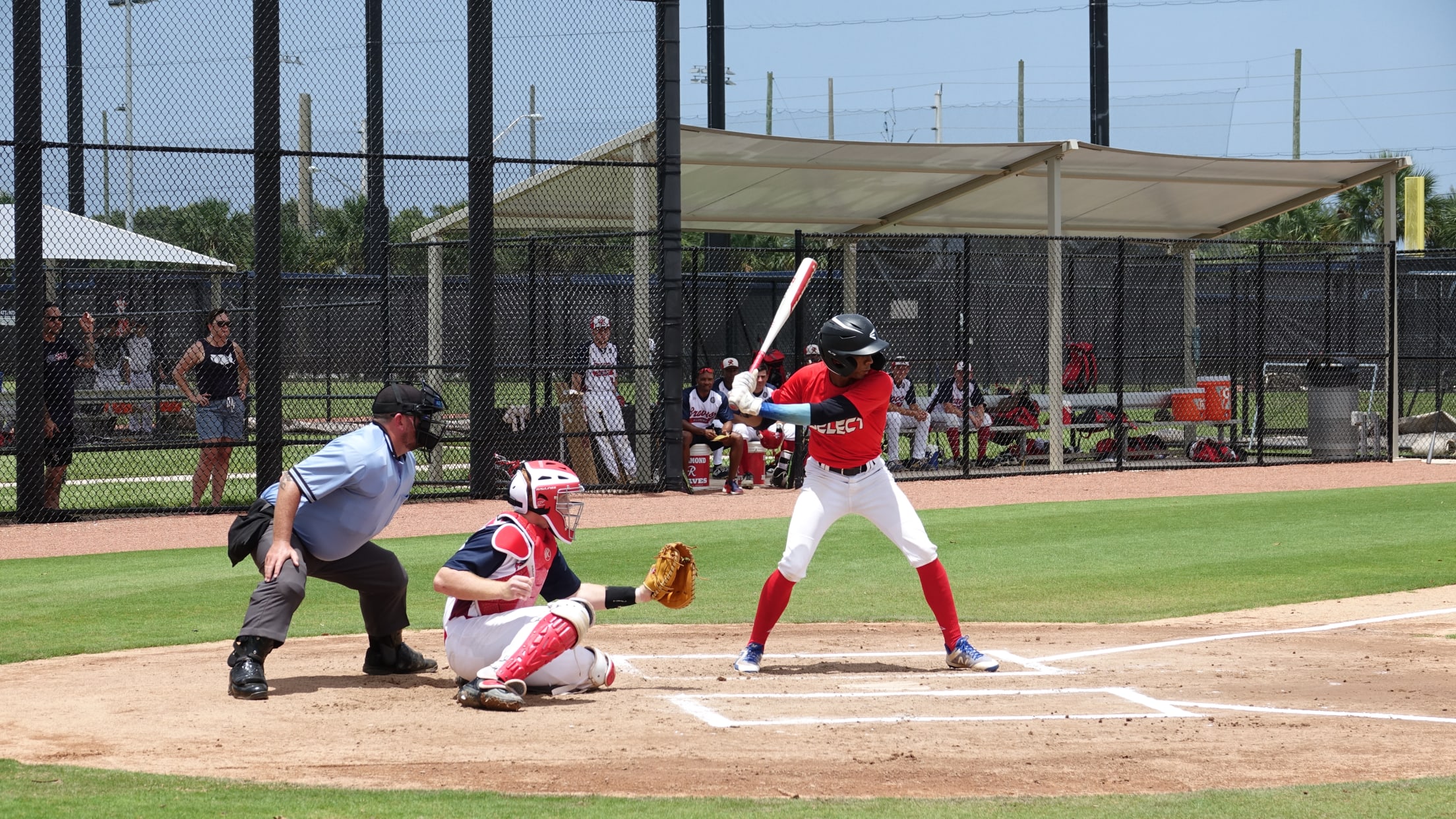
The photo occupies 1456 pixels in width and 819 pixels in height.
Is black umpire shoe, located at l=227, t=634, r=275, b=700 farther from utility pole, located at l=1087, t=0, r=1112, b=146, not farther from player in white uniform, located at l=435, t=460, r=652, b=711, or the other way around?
utility pole, located at l=1087, t=0, r=1112, b=146

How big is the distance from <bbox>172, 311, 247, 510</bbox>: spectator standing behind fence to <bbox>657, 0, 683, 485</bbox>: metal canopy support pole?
14.2 feet

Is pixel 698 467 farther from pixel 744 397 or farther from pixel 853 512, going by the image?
pixel 744 397

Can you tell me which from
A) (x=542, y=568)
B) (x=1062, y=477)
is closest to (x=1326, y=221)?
(x=1062, y=477)

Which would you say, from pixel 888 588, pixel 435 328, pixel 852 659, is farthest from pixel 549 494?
pixel 435 328

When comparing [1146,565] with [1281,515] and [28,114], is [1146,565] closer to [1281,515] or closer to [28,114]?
[1281,515]

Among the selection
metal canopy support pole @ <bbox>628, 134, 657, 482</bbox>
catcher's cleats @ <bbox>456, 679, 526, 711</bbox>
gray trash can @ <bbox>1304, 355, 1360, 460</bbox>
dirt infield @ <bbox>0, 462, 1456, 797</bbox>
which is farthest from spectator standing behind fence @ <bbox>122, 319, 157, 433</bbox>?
A: gray trash can @ <bbox>1304, 355, 1360, 460</bbox>

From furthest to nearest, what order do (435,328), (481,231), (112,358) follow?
(112,358)
(435,328)
(481,231)

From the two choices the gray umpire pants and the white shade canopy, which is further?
the white shade canopy

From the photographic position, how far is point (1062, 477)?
17.3 metres

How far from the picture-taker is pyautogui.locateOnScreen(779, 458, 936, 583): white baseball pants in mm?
6670

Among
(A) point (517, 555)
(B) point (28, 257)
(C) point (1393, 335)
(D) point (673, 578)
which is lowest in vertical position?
(D) point (673, 578)

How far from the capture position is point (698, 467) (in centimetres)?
1559

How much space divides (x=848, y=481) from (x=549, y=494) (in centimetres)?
154

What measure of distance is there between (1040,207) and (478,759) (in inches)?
698
